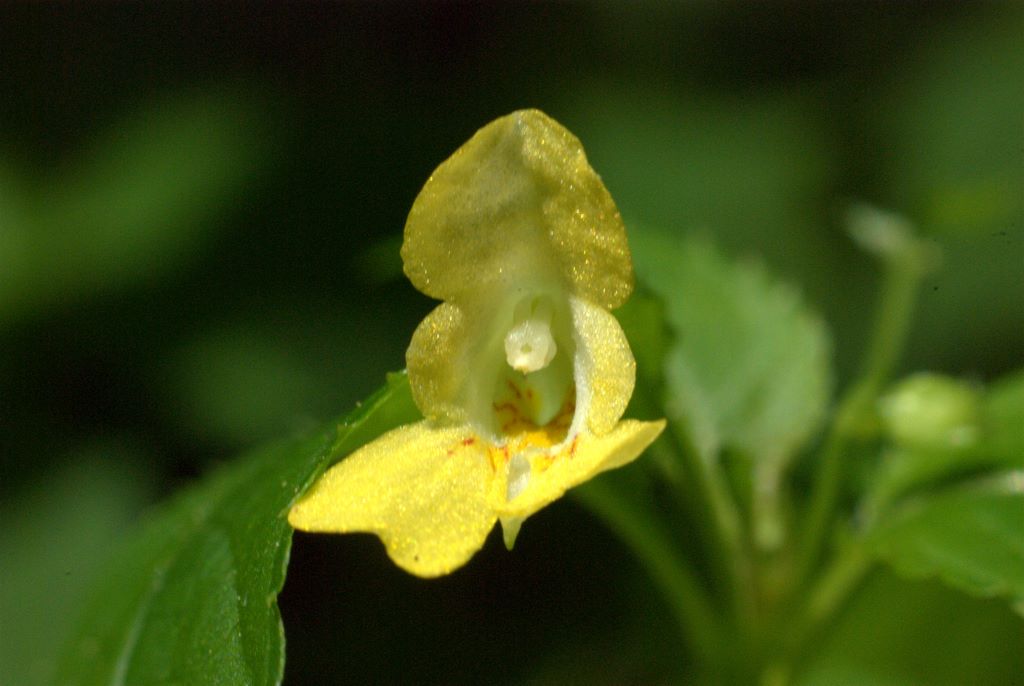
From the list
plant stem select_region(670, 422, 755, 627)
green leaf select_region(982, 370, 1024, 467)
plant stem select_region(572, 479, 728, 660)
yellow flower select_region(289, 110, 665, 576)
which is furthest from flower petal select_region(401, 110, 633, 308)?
green leaf select_region(982, 370, 1024, 467)

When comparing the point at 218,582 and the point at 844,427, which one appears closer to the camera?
the point at 218,582

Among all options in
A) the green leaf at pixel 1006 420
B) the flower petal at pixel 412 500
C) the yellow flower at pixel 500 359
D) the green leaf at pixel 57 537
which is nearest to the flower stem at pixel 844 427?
the green leaf at pixel 1006 420

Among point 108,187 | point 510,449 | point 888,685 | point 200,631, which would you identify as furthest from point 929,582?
point 108,187

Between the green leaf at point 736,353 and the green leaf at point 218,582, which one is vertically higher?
the green leaf at point 218,582

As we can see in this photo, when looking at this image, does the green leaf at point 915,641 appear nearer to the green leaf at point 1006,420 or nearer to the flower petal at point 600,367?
the green leaf at point 1006,420

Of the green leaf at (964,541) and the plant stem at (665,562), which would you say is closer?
the green leaf at (964,541)

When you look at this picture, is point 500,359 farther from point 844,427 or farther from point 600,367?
point 844,427

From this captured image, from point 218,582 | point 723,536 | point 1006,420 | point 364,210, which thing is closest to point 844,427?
point 723,536
